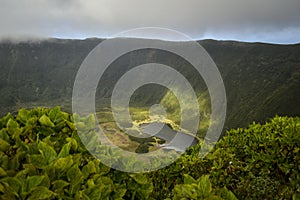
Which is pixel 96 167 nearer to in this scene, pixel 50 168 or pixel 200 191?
pixel 50 168

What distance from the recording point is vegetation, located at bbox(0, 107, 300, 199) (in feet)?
8.34

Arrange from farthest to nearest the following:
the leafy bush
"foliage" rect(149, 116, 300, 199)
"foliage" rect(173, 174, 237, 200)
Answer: "foliage" rect(149, 116, 300, 199) < "foliage" rect(173, 174, 237, 200) < the leafy bush

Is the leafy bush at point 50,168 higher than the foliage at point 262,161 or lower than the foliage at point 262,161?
higher

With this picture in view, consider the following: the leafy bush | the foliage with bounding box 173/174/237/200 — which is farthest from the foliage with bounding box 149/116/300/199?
the foliage with bounding box 173/174/237/200

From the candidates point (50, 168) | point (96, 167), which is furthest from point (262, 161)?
point (50, 168)

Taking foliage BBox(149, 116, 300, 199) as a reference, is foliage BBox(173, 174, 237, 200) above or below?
above

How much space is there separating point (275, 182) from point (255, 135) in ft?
3.94

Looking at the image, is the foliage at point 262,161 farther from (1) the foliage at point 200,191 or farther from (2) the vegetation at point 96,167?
(1) the foliage at point 200,191

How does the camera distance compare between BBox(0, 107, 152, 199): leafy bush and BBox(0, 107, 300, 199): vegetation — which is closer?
BBox(0, 107, 152, 199): leafy bush

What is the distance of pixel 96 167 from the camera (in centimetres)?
340

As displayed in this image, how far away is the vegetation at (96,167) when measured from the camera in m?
2.54

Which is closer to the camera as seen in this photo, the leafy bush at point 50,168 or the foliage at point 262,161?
the leafy bush at point 50,168

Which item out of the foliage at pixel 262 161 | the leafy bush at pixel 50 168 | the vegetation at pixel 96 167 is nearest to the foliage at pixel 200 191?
the vegetation at pixel 96 167

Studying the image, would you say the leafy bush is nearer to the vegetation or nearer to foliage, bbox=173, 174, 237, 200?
the vegetation
